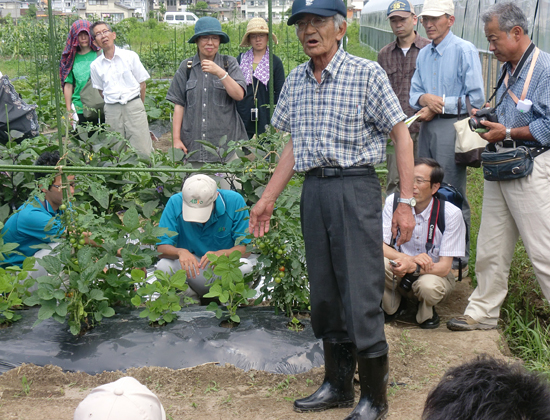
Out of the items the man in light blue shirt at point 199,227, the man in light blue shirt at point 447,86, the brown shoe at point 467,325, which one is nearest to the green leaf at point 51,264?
the man in light blue shirt at point 199,227

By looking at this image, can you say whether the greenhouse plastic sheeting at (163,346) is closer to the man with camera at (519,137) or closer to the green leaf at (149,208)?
the green leaf at (149,208)

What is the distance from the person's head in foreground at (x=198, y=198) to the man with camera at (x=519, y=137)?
1.57 meters

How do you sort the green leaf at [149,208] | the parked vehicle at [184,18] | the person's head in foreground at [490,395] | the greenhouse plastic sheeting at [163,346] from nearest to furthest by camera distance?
the person's head in foreground at [490,395] < the greenhouse plastic sheeting at [163,346] < the green leaf at [149,208] < the parked vehicle at [184,18]

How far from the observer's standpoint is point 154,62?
1441 centimetres

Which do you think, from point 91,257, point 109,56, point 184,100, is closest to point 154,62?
point 109,56

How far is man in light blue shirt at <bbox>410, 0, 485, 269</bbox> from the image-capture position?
4.49 metres

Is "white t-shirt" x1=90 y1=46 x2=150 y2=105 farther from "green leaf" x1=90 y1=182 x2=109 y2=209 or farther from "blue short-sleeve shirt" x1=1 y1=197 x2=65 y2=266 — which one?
"green leaf" x1=90 y1=182 x2=109 y2=209

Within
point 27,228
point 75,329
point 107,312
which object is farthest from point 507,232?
point 27,228

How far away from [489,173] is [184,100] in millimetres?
2503

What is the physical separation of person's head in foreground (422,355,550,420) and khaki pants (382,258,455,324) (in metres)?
2.42

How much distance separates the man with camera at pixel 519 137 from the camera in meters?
3.35

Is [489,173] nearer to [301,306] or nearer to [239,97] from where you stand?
[301,306]

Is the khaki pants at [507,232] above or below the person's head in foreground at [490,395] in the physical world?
below

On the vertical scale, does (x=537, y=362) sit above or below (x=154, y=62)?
below
